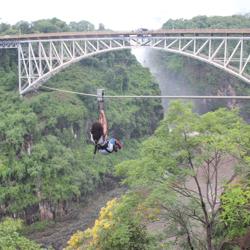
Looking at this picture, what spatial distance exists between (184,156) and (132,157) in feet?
71.9

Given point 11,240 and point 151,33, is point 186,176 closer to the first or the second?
point 11,240

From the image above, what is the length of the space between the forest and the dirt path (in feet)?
1.57

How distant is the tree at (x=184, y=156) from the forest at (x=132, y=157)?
0.08 ft

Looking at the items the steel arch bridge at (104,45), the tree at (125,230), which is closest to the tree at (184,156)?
the tree at (125,230)

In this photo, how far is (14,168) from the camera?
24641 mm

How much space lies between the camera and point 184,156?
1080 cm

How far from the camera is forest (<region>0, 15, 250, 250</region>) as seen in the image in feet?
35.4

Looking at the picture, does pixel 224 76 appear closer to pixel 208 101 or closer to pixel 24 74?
pixel 208 101

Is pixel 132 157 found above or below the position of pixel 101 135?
below

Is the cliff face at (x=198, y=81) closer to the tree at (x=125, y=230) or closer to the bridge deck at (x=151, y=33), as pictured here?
the bridge deck at (x=151, y=33)

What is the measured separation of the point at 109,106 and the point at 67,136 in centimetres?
639

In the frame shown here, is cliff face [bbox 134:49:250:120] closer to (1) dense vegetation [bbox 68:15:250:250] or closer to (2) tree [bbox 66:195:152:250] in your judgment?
(1) dense vegetation [bbox 68:15:250:250]

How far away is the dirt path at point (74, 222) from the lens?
2195 cm

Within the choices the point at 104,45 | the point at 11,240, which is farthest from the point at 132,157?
the point at 11,240
